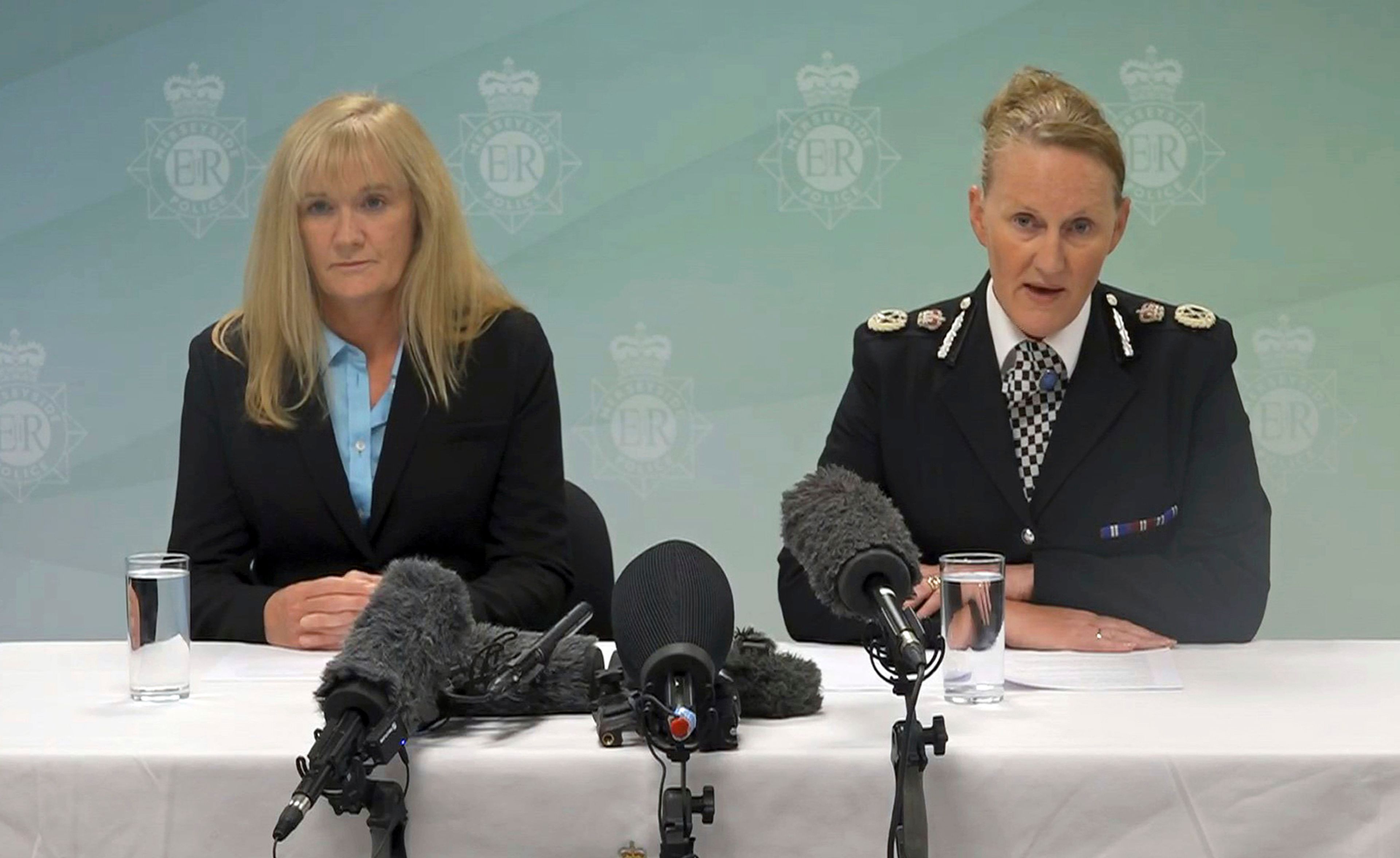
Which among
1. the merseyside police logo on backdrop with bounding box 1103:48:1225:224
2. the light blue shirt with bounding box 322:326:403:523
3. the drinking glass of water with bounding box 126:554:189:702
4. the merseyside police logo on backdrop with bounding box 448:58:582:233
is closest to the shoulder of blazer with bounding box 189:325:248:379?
the light blue shirt with bounding box 322:326:403:523

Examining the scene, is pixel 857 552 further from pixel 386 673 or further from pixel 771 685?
pixel 386 673

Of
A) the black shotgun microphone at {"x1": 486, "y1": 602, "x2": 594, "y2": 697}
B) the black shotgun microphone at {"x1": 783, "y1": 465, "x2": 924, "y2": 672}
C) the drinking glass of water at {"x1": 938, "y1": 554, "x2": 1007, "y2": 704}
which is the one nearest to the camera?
the black shotgun microphone at {"x1": 783, "y1": 465, "x2": 924, "y2": 672}

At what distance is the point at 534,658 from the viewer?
206 cm

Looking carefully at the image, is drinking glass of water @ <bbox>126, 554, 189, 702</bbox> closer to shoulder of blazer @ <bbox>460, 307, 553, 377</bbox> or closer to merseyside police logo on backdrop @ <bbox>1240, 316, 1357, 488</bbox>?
shoulder of blazer @ <bbox>460, 307, 553, 377</bbox>

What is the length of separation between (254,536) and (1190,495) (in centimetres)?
166

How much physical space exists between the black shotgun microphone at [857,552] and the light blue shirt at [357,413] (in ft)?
3.47

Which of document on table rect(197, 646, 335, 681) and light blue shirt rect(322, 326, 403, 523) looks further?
light blue shirt rect(322, 326, 403, 523)

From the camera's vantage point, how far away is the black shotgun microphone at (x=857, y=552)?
6.23 ft

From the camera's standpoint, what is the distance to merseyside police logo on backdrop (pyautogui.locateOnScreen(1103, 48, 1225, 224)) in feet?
13.9

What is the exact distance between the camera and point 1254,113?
13.9ft

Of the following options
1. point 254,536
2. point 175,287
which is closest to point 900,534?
point 254,536

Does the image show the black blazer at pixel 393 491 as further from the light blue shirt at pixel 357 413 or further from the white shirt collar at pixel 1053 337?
the white shirt collar at pixel 1053 337

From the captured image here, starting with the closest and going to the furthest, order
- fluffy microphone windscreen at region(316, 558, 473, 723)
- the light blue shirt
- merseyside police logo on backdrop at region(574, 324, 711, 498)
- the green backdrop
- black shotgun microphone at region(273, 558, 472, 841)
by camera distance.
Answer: black shotgun microphone at region(273, 558, 472, 841) → fluffy microphone windscreen at region(316, 558, 473, 723) → the light blue shirt → the green backdrop → merseyside police logo on backdrop at region(574, 324, 711, 498)

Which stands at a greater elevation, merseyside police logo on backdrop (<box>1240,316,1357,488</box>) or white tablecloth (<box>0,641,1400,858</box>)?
merseyside police logo on backdrop (<box>1240,316,1357,488</box>)
